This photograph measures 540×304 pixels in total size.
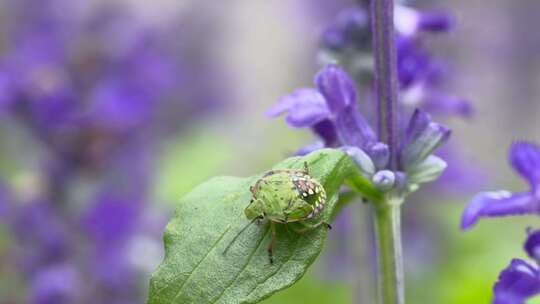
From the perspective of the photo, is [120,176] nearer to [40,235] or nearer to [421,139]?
[40,235]

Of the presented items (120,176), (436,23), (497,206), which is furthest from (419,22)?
(120,176)

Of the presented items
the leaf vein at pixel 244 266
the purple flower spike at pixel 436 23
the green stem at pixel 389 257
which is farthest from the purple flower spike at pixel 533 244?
the purple flower spike at pixel 436 23

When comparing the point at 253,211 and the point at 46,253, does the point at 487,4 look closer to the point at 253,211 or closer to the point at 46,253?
the point at 46,253

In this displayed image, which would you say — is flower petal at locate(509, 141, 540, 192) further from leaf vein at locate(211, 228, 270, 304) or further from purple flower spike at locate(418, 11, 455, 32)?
purple flower spike at locate(418, 11, 455, 32)

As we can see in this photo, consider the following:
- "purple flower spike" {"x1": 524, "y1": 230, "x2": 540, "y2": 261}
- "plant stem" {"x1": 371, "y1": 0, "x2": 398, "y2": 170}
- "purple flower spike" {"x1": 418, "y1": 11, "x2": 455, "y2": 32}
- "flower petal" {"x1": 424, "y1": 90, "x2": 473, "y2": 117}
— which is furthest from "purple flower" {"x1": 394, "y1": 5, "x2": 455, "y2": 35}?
"purple flower spike" {"x1": 524, "y1": 230, "x2": 540, "y2": 261}

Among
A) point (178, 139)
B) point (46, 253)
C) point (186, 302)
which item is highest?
point (178, 139)

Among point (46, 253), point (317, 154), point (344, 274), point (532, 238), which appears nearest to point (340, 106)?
point (317, 154)
